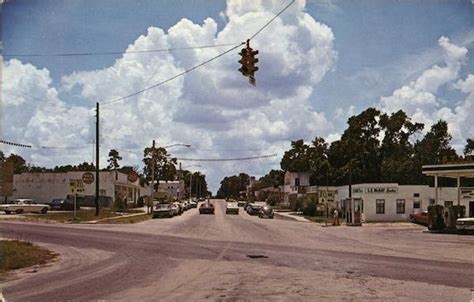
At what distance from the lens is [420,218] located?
48906 millimetres

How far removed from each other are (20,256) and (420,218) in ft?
125

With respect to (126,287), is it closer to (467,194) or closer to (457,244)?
(457,244)

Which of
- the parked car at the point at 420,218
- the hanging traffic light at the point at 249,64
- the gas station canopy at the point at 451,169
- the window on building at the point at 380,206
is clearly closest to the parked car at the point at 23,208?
the window on building at the point at 380,206

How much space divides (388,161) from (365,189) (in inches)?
1240

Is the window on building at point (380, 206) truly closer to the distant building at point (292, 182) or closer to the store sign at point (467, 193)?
the store sign at point (467, 193)

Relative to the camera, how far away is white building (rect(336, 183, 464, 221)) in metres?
52.9

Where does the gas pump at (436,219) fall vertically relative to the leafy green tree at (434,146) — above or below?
below

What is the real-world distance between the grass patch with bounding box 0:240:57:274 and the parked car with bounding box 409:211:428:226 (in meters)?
34.8

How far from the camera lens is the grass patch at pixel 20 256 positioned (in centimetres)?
1664

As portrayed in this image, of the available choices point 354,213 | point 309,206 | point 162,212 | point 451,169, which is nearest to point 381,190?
point 354,213

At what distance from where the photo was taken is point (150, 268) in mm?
16359

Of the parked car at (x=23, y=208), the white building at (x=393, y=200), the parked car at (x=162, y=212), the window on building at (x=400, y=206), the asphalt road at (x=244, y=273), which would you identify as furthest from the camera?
the parked car at (x=162, y=212)

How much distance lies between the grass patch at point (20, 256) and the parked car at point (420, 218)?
34.8 m

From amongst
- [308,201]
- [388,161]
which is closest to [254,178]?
[388,161]
